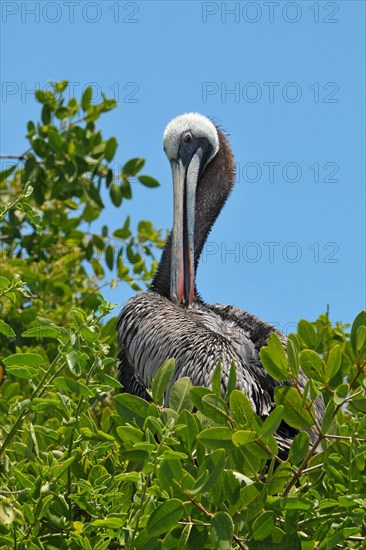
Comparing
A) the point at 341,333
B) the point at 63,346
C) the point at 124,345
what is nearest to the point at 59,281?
the point at 124,345

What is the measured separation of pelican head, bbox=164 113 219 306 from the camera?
643 cm

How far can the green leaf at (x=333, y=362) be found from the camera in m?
2.95

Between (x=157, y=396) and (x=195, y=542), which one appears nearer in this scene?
(x=195, y=542)

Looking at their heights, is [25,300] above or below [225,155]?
below

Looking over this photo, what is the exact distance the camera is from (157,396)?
306 cm

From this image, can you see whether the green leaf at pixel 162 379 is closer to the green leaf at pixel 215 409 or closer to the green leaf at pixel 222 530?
the green leaf at pixel 215 409

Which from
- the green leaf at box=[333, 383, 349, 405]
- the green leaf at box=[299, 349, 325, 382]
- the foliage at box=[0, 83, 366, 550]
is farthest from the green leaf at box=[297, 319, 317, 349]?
the green leaf at box=[333, 383, 349, 405]

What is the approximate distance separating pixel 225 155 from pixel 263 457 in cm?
451

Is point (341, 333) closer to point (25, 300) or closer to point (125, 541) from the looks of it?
point (25, 300)

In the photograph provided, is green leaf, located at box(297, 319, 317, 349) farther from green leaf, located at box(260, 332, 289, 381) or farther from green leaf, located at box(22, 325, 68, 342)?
green leaf, located at box(22, 325, 68, 342)

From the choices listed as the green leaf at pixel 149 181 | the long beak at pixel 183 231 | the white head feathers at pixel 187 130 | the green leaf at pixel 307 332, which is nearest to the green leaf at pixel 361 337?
the green leaf at pixel 307 332

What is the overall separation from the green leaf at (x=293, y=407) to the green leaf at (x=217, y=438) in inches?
7.1

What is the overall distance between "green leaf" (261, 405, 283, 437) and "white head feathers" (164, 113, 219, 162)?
4399 mm

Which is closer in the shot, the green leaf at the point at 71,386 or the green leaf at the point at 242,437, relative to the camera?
the green leaf at the point at 242,437
